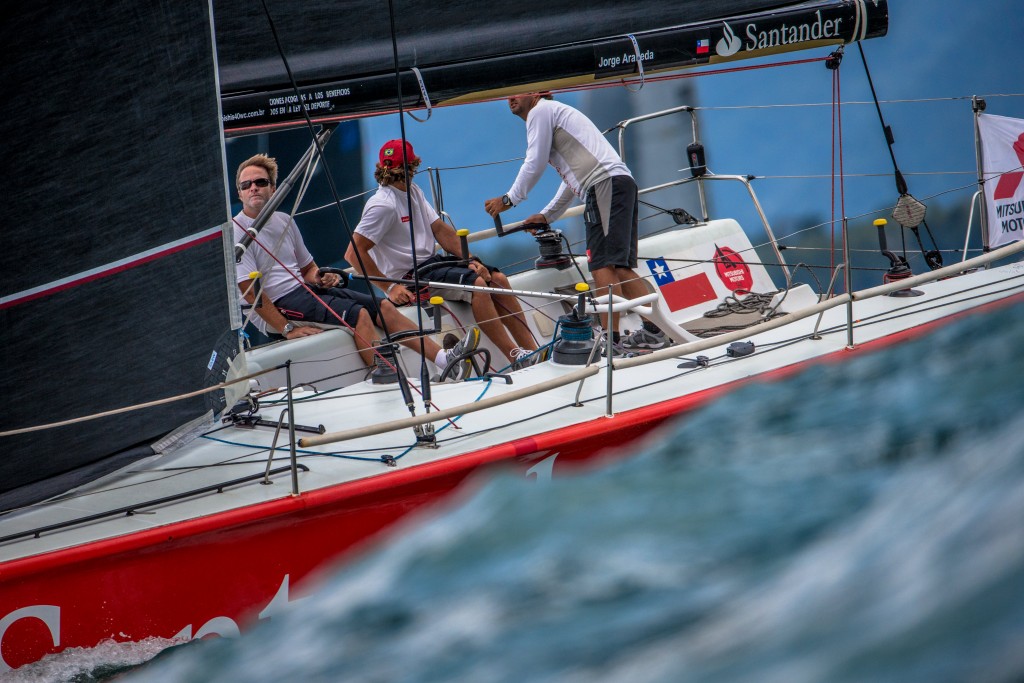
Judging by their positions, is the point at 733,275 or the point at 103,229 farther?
the point at 733,275

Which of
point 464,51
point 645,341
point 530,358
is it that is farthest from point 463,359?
point 464,51

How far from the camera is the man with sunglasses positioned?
4641 mm

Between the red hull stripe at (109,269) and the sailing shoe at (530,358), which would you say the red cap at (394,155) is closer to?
the sailing shoe at (530,358)

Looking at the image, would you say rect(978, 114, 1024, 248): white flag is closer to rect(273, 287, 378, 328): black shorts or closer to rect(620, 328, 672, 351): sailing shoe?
rect(620, 328, 672, 351): sailing shoe

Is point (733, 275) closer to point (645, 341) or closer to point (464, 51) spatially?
point (645, 341)

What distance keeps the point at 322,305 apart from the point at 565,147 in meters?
1.27

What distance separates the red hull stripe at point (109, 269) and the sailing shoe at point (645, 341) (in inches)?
64.8

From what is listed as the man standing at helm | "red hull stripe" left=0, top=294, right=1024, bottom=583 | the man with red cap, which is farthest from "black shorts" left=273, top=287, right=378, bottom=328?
"red hull stripe" left=0, top=294, right=1024, bottom=583

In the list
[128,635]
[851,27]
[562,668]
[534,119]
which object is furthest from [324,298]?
[562,668]

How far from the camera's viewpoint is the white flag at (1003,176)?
458cm

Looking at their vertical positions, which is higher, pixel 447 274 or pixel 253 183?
pixel 253 183

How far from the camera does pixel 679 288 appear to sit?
501 cm

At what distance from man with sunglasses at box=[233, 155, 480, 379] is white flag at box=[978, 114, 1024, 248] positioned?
8.15 feet

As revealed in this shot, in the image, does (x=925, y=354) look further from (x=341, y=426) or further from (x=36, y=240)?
(x=36, y=240)
